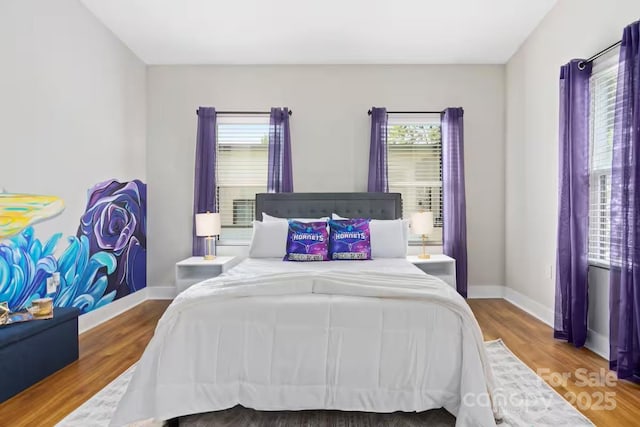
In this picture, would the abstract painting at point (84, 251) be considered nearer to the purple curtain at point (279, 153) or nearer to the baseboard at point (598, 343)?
the purple curtain at point (279, 153)

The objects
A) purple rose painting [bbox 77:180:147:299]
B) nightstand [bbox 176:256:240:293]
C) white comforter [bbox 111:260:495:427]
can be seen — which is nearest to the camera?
white comforter [bbox 111:260:495:427]

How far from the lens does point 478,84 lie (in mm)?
4492

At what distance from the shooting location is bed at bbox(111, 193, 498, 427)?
1812mm

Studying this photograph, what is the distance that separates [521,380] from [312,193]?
2.74 meters

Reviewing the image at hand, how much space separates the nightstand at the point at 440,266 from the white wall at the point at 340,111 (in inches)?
25.5

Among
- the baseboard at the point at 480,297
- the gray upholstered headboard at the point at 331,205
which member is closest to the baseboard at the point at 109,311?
the baseboard at the point at 480,297

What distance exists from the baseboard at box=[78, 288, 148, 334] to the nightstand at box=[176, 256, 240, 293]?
2.22 ft

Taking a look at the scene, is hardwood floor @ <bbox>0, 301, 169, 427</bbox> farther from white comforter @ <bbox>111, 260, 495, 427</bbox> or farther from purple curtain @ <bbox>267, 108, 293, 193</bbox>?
purple curtain @ <bbox>267, 108, 293, 193</bbox>

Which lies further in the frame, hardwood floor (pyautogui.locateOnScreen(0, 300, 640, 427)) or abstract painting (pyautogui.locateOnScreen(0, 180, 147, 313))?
abstract painting (pyautogui.locateOnScreen(0, 180, 147, 313))

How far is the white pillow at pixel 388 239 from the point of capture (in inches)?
144

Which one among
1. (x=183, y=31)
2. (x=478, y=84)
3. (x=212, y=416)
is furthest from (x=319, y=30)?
(x=212, y=416)

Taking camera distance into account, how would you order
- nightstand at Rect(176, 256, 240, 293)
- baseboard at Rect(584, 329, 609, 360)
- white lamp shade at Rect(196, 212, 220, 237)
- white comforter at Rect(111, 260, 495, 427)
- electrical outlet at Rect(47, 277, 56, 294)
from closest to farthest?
white comforter at Rect(111, 260, 495, 427), baseboard at Rect(584, 329, 609, 360), electrical outlet at Rect(47, 277, 56, 294), nightstand at Rect(176, 256, 240, 293), white lamp shade at Rect(196, 212, 220, 237)

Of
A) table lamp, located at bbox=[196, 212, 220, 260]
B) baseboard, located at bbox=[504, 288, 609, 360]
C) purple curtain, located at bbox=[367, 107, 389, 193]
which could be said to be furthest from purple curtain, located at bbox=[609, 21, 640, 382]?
table lamp, located at bbox=[196, 212, 220, 260]

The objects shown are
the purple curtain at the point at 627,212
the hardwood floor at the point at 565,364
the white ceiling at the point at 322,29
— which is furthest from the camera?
the white ceiling at the point at 322,29
